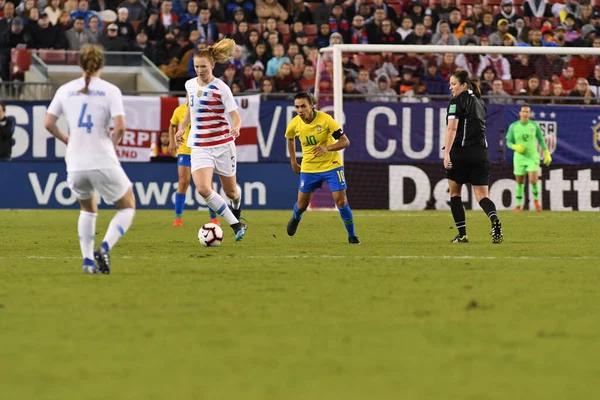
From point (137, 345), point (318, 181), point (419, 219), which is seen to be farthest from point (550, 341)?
point (419, 219)

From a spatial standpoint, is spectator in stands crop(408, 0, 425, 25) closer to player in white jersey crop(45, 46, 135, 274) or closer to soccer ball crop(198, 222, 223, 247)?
soccer ball crop(198, 222, 223, 247)

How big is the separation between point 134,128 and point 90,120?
43.8 feet

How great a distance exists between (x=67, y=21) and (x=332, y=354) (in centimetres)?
1879

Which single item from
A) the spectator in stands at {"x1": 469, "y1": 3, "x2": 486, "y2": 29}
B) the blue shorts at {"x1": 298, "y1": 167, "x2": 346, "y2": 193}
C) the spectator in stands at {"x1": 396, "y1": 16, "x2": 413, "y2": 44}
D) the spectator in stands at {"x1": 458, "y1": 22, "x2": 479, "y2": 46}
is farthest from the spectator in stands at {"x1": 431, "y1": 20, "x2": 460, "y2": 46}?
the blue shorts at {"x1": 298, "y1": 167, "x2": 346, "y2": 193}

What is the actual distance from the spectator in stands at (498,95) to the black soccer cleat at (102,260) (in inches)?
573

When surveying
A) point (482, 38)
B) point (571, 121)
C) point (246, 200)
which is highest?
point (482, 38)

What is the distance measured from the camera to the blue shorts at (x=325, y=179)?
1267 cm

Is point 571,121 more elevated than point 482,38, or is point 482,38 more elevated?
point 482,38

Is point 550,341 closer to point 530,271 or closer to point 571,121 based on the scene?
point 530,271

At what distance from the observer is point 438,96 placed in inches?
874

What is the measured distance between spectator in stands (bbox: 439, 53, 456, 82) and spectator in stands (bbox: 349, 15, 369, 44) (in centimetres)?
208

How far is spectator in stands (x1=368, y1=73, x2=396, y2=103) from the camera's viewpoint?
2217cm

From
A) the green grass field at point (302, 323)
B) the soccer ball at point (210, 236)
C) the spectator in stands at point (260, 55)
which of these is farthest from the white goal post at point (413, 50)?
the green grass field at point (302, 323)

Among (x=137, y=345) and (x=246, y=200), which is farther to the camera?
(x=246, y=200)
